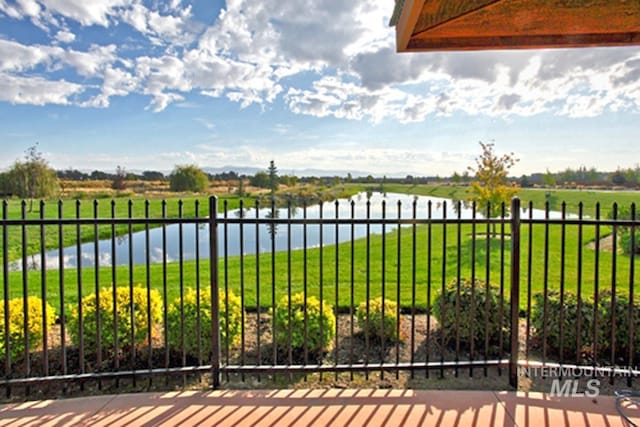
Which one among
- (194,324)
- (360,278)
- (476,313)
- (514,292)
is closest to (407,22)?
(514,292)

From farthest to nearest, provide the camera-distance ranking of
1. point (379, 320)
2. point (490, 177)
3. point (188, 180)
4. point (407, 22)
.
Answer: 1. point (188, 180)
2. point (490, 177)
3. point (379, 320)
4. point (407, 22)

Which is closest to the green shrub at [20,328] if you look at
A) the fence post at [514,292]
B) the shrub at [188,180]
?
the fence post at [514,292]

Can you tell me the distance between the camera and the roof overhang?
7.82ft

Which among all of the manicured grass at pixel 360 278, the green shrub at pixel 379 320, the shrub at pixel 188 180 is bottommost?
the manicured grass at pixel 360 278

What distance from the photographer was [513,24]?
2674 mm

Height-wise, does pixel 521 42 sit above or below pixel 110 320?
above

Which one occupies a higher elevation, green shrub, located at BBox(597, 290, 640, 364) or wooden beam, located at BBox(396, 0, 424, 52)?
wooden beam, located at BBox(396, 0, 424, 52)

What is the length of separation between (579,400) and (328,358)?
1.96 metres

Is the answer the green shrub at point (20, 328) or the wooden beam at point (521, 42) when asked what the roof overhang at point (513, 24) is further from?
the green shrub at point (20, 328)

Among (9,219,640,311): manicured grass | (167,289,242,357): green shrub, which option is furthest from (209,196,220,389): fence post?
(9,219,640,311): manicured grass

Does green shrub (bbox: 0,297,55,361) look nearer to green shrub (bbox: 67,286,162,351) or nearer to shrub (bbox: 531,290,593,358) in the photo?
green shrub (bbox: 67,286,162,351)

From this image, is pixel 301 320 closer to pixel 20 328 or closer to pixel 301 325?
pixel 301 325

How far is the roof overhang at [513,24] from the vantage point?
238 centimetres

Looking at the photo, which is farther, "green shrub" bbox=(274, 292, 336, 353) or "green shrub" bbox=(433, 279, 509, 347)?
"green shrub" bbox=(433, 279, 509, 347)
